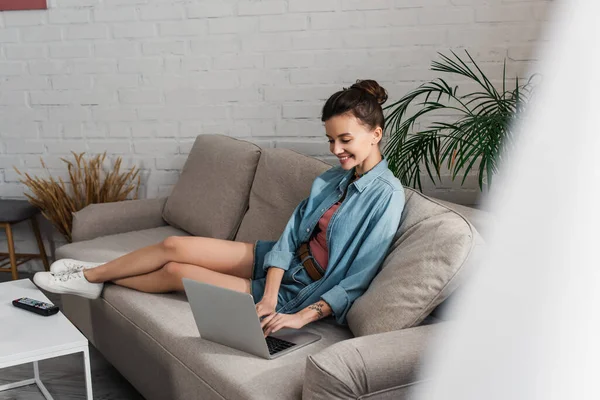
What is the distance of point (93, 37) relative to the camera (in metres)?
3.67

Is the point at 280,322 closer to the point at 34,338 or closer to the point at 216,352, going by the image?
the point at 216,352

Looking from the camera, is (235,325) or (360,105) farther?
(360,105)

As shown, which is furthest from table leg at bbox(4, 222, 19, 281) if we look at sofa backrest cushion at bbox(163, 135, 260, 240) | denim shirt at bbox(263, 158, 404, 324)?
denim shirt at bbox(263, 158, 404, 324)

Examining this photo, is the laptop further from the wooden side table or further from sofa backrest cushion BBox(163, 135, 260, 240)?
the wooden side table

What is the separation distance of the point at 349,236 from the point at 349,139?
29 cm

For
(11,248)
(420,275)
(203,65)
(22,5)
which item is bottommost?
(11,248)

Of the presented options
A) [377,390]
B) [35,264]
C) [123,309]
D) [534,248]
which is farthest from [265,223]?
[35,264]

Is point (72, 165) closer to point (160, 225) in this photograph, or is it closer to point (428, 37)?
point (160, 225)

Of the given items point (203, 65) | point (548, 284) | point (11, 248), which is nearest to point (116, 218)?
point (11, 248)

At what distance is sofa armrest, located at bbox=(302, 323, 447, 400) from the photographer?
1.55 metres

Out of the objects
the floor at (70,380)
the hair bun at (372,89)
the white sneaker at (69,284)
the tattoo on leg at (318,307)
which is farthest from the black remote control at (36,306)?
the hair bun at (372,89)

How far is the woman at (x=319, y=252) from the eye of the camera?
2.05 meters

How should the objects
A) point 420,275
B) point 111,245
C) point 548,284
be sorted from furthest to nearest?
point 111,245 → point 420,275 → point 548,284

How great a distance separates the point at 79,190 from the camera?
377 cm
